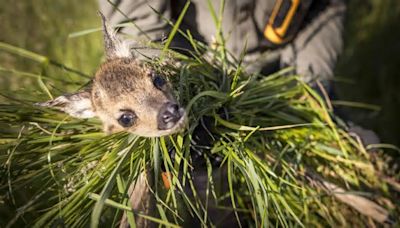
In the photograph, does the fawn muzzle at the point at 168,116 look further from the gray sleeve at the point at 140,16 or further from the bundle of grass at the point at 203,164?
the gray sleeve at the point at 140,16

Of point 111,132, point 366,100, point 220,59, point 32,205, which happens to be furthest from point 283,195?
point 366,100

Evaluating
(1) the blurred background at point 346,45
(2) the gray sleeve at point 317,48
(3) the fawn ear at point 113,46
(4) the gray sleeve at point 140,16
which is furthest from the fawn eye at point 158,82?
(1) the blurred background at point 346,45

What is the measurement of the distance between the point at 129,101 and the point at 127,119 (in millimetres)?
47

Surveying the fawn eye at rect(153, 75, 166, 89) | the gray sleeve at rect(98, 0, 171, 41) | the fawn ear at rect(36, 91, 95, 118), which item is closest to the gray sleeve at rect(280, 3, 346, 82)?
the gray sleeve at rect(98, 0, 171, 41)

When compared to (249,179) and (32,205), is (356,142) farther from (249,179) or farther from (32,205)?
(32,205)

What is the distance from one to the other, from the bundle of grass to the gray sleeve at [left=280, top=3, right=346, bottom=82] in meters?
0.41

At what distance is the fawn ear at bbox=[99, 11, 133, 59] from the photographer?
1468mm

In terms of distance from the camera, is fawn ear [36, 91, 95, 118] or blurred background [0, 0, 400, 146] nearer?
fawn ear [36, 91, 95, 118]

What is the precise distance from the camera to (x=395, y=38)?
3945 mm

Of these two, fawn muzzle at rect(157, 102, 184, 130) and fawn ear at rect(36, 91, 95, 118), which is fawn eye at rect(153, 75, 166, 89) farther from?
fawn ear at rect(36, 91, 95, 118)

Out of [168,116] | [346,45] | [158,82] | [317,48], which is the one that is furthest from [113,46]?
[346,45]

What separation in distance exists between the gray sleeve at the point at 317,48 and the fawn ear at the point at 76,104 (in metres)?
1.05

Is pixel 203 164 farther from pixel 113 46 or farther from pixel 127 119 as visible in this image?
pixel 113 46

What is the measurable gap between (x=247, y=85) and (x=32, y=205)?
73cm
